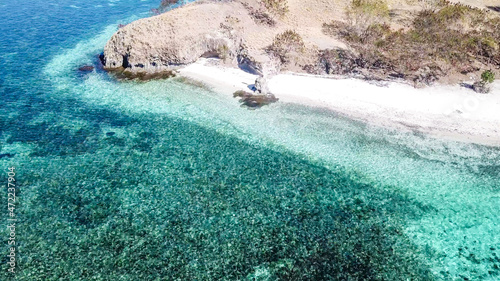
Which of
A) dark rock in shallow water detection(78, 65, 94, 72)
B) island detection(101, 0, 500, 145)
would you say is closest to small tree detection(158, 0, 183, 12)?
island detection(101, 0, 500, 145)

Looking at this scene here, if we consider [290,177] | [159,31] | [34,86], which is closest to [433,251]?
[290,177]

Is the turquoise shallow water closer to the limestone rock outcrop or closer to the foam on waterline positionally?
the foam on waterline

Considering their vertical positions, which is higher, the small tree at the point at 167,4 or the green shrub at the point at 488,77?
the small tree at the point at 167,4

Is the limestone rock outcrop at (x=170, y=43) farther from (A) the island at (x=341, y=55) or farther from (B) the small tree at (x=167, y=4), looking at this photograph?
(B) the small tree at (x=167, y=4)

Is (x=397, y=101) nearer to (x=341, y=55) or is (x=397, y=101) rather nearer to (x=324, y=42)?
(x=341, y=55)

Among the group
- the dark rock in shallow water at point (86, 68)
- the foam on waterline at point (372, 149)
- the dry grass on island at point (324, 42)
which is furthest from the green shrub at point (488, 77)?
Answer: the dark rock in shallow water at point (86, 68)

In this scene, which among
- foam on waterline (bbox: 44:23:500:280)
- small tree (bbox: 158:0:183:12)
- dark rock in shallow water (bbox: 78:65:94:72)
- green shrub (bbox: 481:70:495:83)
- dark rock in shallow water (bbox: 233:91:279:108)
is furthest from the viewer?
small tree (bbox: 158:0:183:12)

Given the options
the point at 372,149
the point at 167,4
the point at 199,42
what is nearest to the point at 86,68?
the point at 199,42
